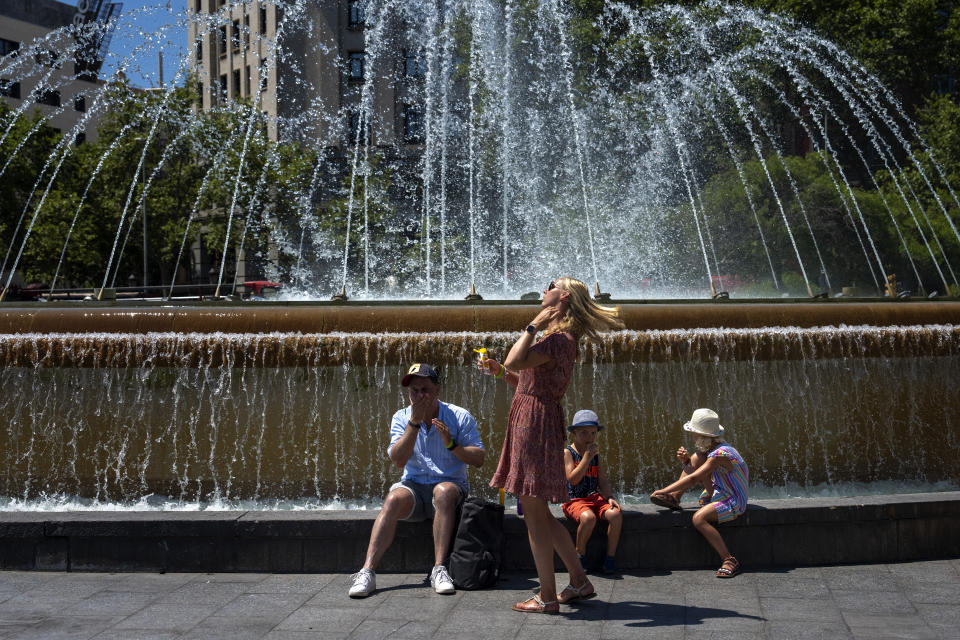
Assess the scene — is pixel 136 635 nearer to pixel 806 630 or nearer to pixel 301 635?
pixel 301 635

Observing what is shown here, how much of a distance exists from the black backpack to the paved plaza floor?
0.09 metres

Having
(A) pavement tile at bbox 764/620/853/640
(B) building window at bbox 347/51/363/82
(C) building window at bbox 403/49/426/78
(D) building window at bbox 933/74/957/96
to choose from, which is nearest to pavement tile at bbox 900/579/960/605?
(A) pavement tile at bbox 764/620/853/640

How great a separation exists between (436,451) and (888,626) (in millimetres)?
2645

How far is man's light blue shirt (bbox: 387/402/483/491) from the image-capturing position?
20.0 ft

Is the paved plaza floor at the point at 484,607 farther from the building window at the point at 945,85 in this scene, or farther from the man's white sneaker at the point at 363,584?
the building window at the point at 945,85

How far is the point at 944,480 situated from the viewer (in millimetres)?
8523

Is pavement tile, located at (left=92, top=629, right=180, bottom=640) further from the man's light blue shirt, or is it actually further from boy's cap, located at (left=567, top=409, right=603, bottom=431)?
boy's cap, located at (left=567, top=409, right=603, bottom=431)

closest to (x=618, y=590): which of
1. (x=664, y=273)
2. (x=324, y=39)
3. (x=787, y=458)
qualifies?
(x=787, y=458)

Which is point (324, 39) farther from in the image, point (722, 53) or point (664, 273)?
point (664, 273)

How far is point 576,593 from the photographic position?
545cm

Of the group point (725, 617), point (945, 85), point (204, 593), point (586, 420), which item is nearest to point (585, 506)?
point (586, 420)

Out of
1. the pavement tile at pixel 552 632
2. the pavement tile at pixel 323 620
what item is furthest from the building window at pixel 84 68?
the pavement tile at pixel 552 632

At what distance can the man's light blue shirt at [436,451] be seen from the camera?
610cm

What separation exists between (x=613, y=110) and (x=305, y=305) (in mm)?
24862
